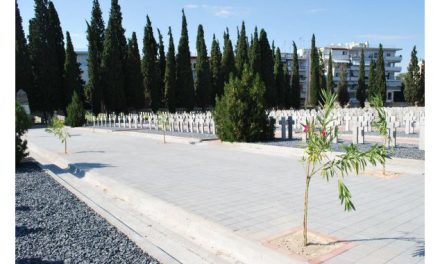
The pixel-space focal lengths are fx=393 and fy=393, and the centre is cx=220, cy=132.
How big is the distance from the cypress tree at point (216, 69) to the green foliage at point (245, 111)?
105ft

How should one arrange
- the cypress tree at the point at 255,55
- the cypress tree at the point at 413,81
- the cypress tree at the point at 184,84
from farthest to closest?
the cypress tree at the point at 413,81 → the cypress tree at the point at 255,55 → the cypress tree at the point at 184,84

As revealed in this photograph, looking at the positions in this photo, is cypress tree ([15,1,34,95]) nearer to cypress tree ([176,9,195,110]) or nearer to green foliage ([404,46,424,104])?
cypress tree ([176,9,195,110])

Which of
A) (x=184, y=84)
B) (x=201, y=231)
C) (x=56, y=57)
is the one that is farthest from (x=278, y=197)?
(x=56, y=57)

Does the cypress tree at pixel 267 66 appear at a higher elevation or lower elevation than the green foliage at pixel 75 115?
higher

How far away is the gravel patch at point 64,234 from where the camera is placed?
4.36 meters

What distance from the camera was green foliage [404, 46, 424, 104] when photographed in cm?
5553

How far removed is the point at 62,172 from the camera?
10102 mm

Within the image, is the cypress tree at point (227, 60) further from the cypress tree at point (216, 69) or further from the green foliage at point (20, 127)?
the green foliage at point (20, 127)

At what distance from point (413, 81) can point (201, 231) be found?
5815cm

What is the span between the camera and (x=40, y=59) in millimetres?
39625

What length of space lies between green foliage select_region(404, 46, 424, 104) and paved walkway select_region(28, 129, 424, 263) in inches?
2000

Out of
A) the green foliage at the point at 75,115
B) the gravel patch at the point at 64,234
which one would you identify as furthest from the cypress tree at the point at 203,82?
the gravel patch at the point at 64,234
